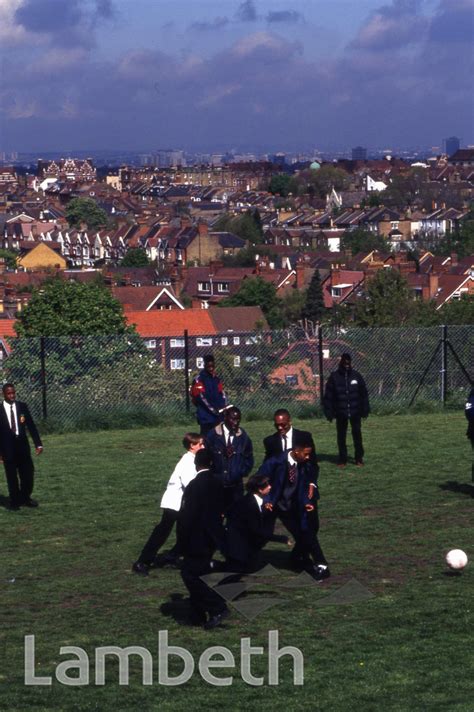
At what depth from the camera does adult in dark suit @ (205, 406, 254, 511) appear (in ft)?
41.3

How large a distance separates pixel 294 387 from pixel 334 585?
481 inches

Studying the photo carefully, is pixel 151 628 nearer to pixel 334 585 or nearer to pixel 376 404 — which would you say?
pixel 334 585

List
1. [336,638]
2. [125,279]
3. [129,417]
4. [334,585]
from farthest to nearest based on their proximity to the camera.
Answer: [125,279] → [129,417] → [334,585] → [336,638]

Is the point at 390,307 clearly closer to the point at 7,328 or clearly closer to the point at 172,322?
the point at 172,322

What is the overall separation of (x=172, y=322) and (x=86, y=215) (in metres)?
127

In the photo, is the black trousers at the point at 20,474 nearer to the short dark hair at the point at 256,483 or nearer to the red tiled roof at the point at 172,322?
the short dark hair at the point at 256,483

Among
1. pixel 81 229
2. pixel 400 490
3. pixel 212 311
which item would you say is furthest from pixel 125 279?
pixel 400 490

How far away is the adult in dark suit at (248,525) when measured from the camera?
36.1ft

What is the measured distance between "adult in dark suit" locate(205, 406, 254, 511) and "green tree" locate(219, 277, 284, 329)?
6583 centimetres

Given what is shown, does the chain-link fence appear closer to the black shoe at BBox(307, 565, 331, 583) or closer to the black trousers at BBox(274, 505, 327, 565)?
the black trousers at BBox(274, 505, 327, 565)

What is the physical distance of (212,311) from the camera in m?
56.3

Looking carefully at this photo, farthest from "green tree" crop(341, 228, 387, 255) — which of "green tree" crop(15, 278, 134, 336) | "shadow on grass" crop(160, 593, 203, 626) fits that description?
"shadow on grass" crop(160, 593, 203, 626)

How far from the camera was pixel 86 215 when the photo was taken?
586ft

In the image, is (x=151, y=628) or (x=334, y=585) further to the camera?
(x=334, y=585)
